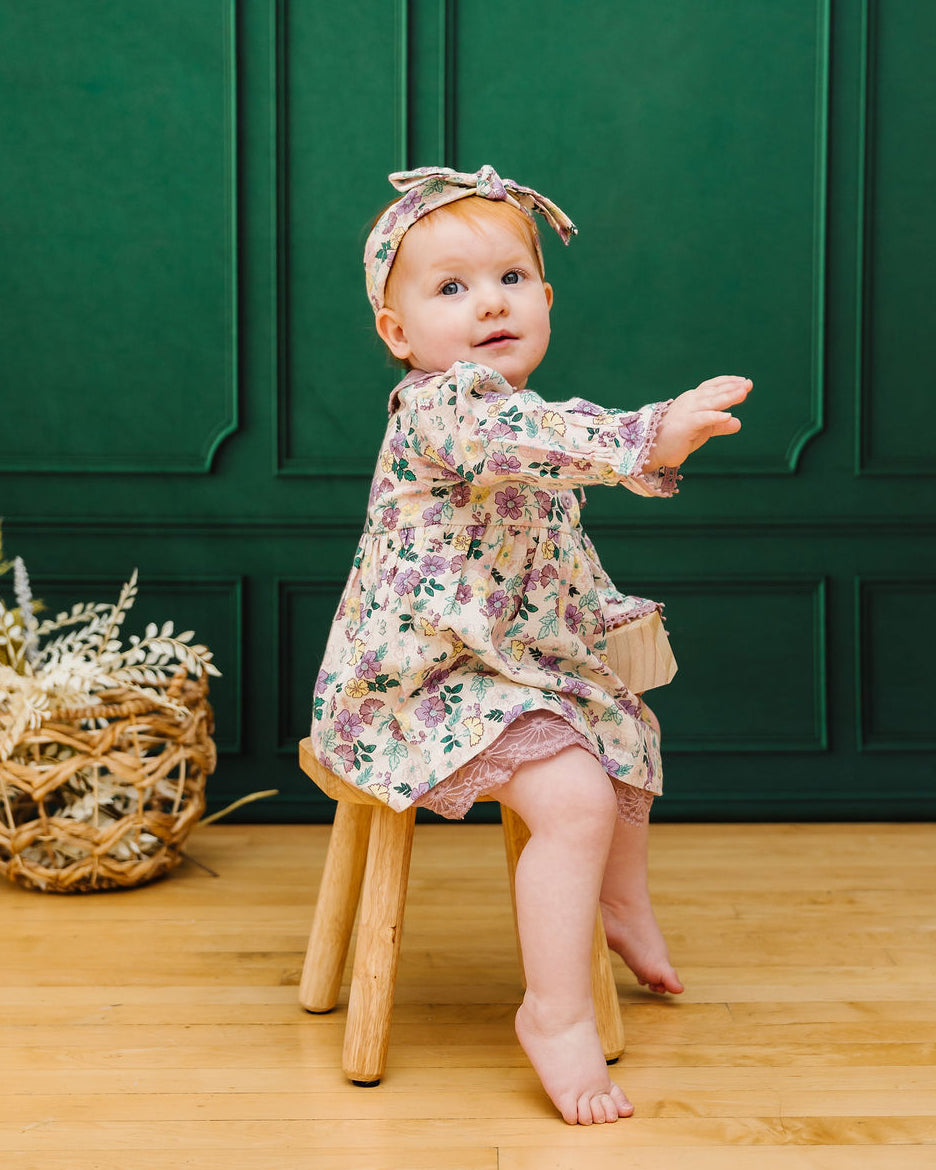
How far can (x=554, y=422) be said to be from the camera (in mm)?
1291

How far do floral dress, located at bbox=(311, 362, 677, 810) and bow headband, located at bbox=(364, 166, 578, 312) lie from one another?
5.9 inches

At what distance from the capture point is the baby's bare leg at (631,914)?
166 centimetres

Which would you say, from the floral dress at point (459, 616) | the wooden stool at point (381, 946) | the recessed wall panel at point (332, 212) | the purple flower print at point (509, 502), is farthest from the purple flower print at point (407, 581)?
the recessed wall panel at point (332, 212)

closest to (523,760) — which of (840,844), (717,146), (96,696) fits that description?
(96,696)

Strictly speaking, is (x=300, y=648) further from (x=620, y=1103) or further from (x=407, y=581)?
(x=620, y=1103)

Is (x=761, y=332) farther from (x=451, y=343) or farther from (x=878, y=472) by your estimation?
(x=451, y=343)

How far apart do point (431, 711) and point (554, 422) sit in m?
0.37

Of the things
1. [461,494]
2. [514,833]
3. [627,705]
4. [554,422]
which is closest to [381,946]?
[514,833]

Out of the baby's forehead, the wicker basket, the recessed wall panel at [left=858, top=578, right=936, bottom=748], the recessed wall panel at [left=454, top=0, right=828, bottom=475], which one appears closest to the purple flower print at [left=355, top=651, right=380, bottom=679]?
the baby's forehead

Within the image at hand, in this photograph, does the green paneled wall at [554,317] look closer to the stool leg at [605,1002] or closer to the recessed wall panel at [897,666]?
the recessed wall panel at [897,666]

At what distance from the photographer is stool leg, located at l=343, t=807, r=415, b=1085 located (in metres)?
1.43

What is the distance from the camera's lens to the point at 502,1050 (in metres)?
1.54

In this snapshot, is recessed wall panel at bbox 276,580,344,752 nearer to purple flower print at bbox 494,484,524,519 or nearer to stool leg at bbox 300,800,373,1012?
stool leg at bbox 300,800,373,1012

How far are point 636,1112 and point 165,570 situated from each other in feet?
5.61
